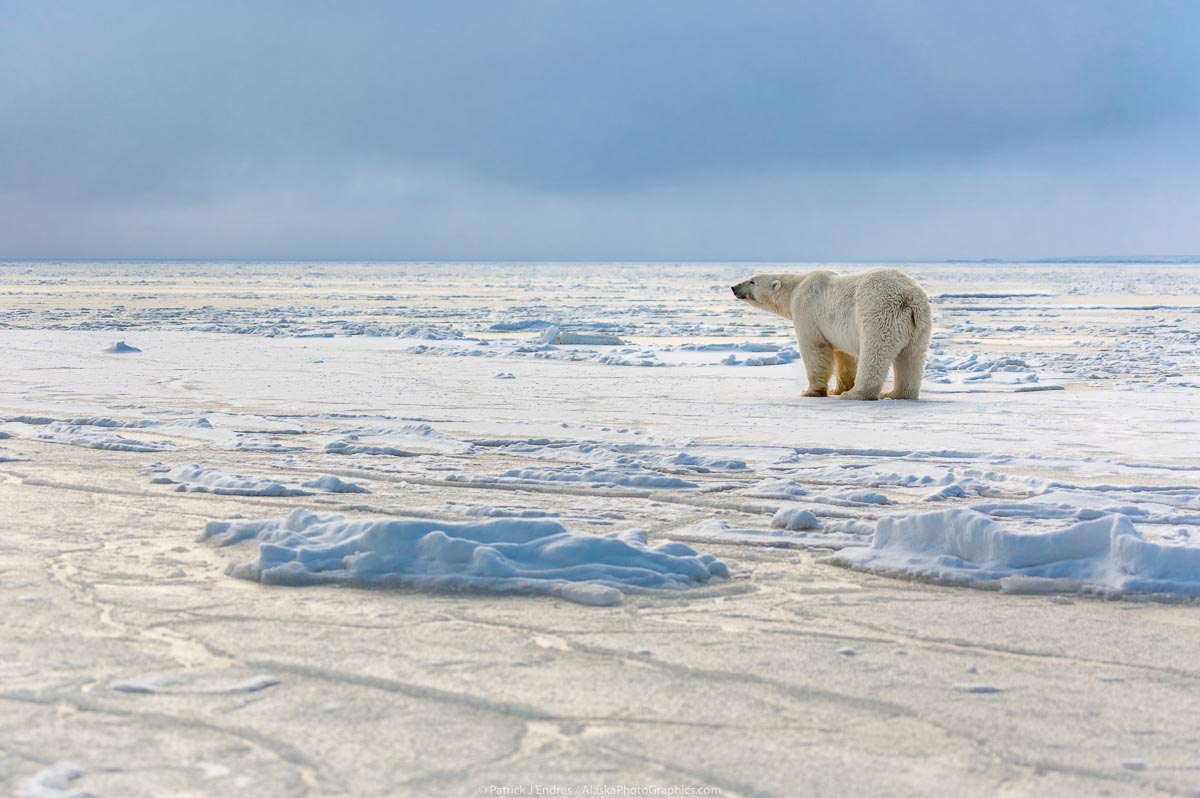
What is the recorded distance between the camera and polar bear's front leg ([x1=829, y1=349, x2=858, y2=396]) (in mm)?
10773

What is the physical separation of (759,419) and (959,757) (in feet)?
19.7

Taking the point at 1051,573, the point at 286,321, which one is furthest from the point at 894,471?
the point at 286,321

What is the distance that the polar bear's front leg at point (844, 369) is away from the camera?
10773mm

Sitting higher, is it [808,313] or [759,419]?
[808,313]

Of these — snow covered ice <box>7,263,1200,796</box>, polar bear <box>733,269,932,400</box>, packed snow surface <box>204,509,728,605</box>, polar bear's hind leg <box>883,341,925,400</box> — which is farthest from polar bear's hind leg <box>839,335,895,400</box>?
packed snow surface <box>204,509,728,605</box>

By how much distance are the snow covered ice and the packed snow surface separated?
0.01 metres

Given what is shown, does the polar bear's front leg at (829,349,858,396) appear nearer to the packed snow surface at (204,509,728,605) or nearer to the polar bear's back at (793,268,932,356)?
the polar bear's back at (793,268,932,356)

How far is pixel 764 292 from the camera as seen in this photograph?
11.4 metres

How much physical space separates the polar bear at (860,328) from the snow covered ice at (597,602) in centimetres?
131

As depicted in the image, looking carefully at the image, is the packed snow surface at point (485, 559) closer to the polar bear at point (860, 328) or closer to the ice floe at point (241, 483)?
the ice floe at point (241, 483)

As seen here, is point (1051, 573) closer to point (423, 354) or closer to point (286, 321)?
point (423, 354)

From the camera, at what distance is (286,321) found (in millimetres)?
22906

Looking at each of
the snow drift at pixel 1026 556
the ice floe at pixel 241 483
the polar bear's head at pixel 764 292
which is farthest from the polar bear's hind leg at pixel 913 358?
the snow drift at pixel 1026 556

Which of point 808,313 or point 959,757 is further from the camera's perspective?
point 808,313
